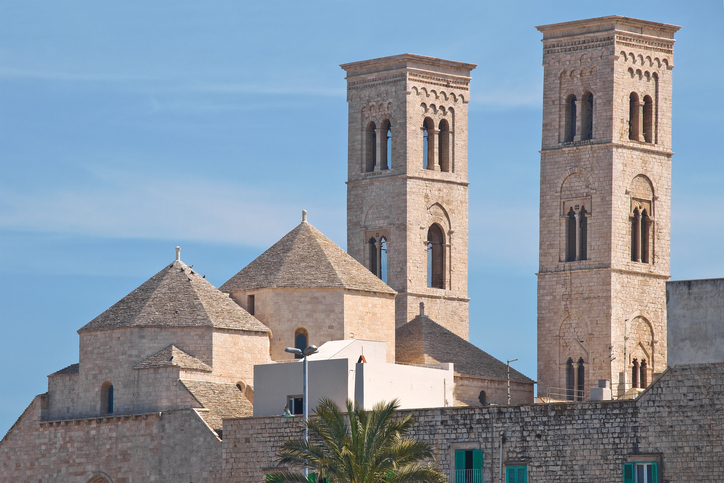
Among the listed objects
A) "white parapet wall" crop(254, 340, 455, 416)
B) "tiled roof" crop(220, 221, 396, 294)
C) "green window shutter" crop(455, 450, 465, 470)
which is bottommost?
"green window shutter" crop(455, 450, 465, 470)

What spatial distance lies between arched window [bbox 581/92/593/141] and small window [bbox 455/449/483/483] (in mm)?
21796

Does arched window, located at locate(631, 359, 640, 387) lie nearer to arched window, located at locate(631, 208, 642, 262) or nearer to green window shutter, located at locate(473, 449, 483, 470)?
arched window, located at locate(631, 208, 642, 262)

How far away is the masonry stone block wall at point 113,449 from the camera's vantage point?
53344mm

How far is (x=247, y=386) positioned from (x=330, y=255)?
5824 mm

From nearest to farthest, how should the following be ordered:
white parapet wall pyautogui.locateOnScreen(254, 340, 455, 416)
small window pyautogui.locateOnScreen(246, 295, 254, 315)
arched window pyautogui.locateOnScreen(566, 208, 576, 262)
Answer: white parapet wall pyautogui.locateOnScreen(254, 340, 455, 416) < small window pyautogui.locateOnScreen(246, 295, 254, 315) < arched window pyautogui.locateOnScreen(566, 208, 576, 262)

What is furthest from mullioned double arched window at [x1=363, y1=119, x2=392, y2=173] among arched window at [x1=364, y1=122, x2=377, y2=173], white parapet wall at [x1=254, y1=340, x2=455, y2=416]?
white parapet wall at [x1=254, y1=340, x2=455, y2=416]

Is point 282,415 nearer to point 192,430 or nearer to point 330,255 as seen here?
point 192,430

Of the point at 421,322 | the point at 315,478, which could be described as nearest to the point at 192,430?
the point at 315,478

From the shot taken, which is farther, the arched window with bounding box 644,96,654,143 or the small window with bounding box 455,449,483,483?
the arched window with bounding box 644,96,654,143

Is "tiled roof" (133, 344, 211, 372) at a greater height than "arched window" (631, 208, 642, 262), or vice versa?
"arched window" (631, 208, 642, 262)

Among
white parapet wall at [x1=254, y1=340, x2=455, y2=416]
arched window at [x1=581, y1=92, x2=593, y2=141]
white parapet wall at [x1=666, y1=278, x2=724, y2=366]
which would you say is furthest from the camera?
arched window at [x1=581, y1=92, x2=593, y2=141]

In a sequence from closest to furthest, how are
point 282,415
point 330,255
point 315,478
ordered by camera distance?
point 315,478
point 282,415
point 330,255

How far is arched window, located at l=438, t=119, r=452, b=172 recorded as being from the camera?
72.2 meters

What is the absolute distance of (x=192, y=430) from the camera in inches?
2109
